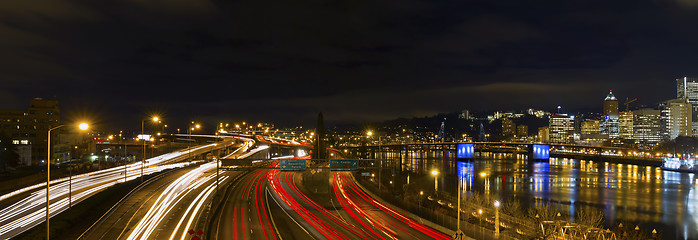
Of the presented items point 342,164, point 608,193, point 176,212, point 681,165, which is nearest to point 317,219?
point 176,212

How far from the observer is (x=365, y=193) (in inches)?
1400

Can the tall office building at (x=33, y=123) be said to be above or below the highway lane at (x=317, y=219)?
above

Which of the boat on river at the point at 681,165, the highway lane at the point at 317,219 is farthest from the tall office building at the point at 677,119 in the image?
the highway lane at the point at 317,219

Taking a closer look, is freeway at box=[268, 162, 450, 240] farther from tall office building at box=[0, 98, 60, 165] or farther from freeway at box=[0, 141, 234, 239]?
tall office building at box=[0, 98, 60, 165]

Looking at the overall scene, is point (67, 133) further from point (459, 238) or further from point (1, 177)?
point (459, 238)

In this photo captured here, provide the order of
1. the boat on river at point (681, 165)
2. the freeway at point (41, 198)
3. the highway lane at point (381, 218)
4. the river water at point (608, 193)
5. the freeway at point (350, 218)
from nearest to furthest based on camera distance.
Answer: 1. the highway lane at point (381, 218)
2. the freeway at point (350, 218)
3. the freeway at point (41, 198)
4. the river water at point (608, 193)
5. the boat on river at point (681, 165)

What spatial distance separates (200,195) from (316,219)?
1192 centimetres

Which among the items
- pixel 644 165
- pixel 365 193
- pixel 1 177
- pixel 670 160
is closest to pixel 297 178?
pixel 365 193

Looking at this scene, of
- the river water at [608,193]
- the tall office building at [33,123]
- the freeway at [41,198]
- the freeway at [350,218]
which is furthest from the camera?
the tall office building at [33,123]

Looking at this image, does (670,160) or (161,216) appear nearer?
(161,216)

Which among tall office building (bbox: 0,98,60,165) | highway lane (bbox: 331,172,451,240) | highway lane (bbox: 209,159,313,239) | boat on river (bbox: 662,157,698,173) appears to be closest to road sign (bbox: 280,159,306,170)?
highway lane (bbox: 209,159,313,239)

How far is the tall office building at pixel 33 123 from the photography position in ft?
209

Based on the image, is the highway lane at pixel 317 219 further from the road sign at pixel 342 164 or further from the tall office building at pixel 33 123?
the tall office building at pixel 33 123

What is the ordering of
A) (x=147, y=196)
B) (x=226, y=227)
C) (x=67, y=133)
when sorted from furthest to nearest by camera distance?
(x=67, y=133)
(x=147, y=196)
(x=226, y=227)
